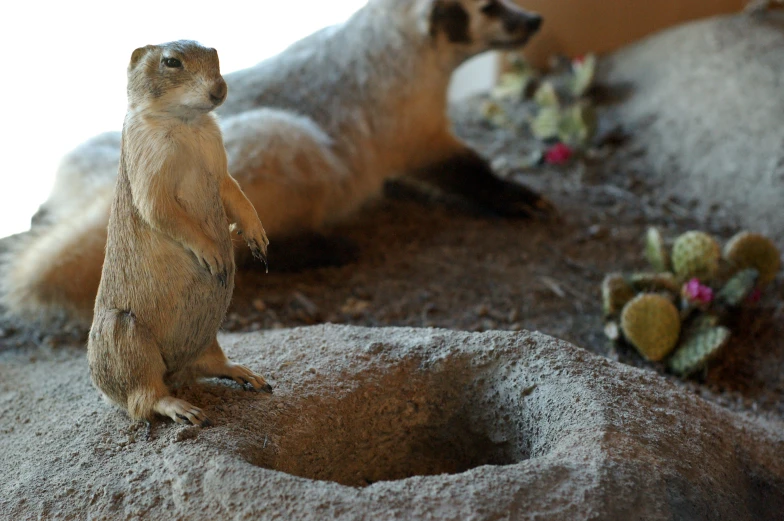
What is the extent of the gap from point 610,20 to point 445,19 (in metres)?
2.44

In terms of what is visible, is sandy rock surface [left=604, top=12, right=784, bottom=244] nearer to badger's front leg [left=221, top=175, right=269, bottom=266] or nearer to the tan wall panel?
the tan wall panel

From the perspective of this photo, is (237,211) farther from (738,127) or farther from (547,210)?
(738,127)

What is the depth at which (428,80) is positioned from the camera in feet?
14.8

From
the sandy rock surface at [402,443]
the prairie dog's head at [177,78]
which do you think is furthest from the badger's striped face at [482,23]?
the prairie dog's head at [177,78]

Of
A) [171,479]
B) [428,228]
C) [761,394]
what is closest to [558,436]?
[171,479]

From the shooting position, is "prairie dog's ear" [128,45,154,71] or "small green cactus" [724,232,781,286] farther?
"small green cactus" [724,232,781,286]

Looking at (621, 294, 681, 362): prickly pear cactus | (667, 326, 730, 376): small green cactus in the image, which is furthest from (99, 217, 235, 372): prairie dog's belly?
(667, 326, 730, 376): small green cactus

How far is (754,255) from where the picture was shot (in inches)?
136

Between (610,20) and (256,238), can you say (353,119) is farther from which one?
(610,20)

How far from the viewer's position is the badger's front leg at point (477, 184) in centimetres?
456

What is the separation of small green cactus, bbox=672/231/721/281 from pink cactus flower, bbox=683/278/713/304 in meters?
0.18

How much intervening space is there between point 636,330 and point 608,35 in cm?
395

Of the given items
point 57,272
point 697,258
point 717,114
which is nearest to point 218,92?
point 57,272

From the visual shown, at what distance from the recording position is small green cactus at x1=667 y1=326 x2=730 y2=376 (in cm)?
292
